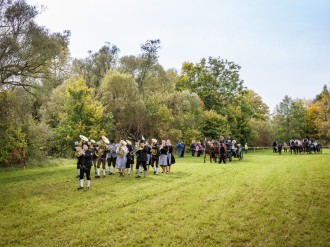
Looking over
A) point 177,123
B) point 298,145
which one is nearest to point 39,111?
point 177,123

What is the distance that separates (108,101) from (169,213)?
30333mm

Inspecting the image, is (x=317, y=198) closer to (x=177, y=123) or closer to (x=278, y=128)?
(x=177, y=123)

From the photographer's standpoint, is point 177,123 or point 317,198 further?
point 177,123

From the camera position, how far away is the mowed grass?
23.2 ft

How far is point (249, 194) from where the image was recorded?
11.6 meters

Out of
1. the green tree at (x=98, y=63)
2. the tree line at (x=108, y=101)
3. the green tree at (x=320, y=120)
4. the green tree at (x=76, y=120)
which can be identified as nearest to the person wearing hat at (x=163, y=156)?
the tree line at (x=108, y=101)

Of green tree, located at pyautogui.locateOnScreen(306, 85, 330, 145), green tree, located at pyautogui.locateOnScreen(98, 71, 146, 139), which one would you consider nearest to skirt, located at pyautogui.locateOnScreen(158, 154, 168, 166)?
green tree, located at pyautogui.locateOnScreen(98, 71, 146, 139)

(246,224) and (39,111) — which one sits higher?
(39,111)

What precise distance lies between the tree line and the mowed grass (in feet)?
32.0

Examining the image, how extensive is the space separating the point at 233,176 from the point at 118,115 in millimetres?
24572

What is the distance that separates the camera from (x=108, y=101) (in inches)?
1492

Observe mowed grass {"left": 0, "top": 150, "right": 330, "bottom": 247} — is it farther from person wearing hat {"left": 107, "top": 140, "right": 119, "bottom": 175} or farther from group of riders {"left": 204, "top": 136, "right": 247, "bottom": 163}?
group of riders {"left": 204, "top": 136, "right": 247, "bottom": 163}

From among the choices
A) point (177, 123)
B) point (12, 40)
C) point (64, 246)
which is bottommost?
point (64, 246)

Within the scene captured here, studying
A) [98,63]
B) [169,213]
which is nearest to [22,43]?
[169,213]
